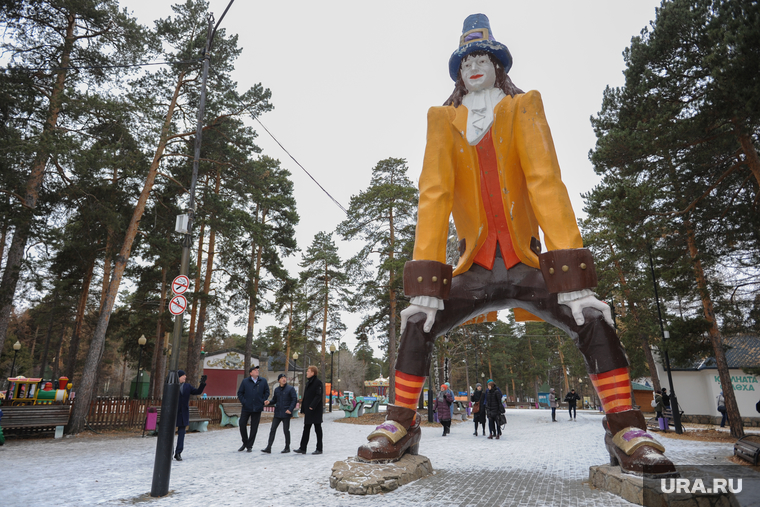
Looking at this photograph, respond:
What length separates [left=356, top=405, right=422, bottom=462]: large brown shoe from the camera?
4.75m

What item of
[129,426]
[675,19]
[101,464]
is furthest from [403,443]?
[129,426]

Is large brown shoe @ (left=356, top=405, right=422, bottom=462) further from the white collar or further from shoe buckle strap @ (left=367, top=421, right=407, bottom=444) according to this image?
the white collar

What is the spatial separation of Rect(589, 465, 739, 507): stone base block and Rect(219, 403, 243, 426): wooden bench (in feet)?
44.2

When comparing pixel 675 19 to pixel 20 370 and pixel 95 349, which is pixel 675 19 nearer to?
pixel 95 349

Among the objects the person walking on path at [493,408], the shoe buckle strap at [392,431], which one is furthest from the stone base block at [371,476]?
the person walking on path at [493,408]

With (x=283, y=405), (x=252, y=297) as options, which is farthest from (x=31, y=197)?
(x=283, y=405)

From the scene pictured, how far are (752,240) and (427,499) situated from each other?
11268mm

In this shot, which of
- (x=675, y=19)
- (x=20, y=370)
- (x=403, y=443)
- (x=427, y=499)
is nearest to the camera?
(x=427, y=499)

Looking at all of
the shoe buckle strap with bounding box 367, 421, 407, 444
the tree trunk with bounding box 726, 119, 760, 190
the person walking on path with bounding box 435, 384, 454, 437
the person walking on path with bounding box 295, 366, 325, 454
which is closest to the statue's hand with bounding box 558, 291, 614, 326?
the shoe buckle strap with bounding box 367, 421, 407, 444

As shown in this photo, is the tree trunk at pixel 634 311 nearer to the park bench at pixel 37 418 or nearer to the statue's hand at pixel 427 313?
the statue's hand at pixel 427 313

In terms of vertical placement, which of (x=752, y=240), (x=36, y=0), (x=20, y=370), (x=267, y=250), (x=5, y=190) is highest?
(x=36, y=0)

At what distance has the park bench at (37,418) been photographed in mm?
10344

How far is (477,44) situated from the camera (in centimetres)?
555

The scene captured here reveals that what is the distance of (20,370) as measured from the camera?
27.8 meters
